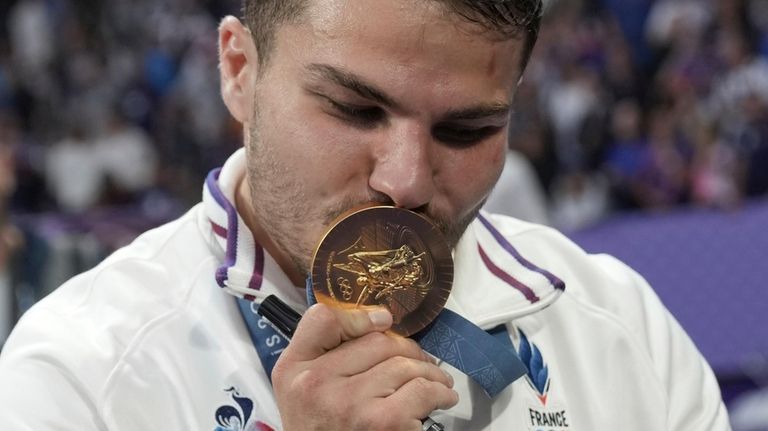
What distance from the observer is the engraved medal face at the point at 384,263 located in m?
1.78

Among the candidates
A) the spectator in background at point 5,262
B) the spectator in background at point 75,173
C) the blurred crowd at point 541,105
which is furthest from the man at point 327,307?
the spectator in background at point 75,173

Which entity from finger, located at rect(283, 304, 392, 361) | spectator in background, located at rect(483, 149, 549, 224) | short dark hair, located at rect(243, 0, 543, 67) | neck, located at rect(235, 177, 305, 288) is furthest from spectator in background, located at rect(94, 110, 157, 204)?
finger, located at rect(283, 304, 392, 361)

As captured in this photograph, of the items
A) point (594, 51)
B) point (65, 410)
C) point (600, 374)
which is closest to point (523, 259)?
point (600, 374)

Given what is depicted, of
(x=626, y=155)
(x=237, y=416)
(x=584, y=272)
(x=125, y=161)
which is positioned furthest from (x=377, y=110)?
(x=125, y=161)

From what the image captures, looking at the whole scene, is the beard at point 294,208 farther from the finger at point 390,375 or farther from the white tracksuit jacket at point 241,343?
the finger at point 390,375

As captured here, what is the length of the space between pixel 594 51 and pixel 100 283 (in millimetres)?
9574

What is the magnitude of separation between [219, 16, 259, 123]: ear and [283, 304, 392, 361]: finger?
482 millimetres

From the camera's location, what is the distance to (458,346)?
6.28 ft

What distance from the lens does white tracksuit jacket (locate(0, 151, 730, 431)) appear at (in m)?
1.92

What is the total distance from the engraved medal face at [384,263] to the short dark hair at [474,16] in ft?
1.04

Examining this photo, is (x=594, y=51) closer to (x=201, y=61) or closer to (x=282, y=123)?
(x=201, y=61)

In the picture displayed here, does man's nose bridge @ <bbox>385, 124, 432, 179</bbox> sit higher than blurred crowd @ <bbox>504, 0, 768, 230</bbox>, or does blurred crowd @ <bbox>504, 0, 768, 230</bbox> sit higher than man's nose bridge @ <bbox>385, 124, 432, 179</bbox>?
man's nose bridge @ <bbox>385, 124, 432, 179</bbox>

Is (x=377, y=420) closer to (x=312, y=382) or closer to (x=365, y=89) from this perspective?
(x=312, y=382)

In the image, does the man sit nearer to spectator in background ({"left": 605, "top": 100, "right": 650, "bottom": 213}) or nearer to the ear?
the ear
